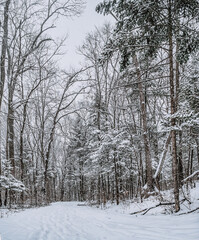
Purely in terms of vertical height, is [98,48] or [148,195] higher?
[98,48]

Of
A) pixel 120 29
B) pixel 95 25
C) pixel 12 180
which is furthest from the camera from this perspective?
pixel 95 25

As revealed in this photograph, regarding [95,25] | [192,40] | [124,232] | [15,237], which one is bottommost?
[124,232]

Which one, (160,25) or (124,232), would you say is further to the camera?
(160,25)

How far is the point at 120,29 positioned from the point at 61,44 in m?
8.65

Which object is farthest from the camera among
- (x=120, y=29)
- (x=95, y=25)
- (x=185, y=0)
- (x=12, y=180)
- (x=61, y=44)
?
(x=95, y=25)

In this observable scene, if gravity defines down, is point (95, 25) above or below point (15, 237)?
above

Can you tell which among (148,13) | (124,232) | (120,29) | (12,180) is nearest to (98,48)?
(120,29)

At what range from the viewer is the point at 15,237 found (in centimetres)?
302

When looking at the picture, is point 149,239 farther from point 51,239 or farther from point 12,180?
point 12,180

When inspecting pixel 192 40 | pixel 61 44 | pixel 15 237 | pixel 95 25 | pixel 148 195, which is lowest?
pixel 148 195

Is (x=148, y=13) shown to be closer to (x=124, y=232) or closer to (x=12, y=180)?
(x=124, y=232)

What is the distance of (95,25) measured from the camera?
1579 cm

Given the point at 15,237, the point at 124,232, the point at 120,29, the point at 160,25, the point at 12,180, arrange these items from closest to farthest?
the point at 15,237, the point at 124,232, the point at 160,25, the point at 120,29, the point at 12,180

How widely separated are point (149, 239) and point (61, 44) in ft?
45.8
